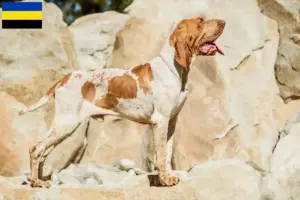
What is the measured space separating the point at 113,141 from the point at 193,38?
229 cm

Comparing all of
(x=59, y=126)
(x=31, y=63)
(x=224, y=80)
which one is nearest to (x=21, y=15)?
(x=31, y=63)

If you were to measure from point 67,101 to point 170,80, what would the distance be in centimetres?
77

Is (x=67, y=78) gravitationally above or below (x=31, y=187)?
above

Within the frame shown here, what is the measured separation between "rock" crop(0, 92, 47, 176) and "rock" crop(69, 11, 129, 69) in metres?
1.96

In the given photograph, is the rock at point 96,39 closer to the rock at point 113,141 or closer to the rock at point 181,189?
the rock at point 113,141

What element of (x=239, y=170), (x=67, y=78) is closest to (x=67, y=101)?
(x=67, y=78)

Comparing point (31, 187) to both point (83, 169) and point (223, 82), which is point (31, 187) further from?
point (223, 82)

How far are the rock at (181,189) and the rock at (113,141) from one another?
1.65 metres

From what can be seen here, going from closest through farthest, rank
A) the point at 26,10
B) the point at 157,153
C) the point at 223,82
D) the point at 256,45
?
1. the point at 157,153
2. the point at 223,82
3. the point at 256,45
4. the point at 26,10

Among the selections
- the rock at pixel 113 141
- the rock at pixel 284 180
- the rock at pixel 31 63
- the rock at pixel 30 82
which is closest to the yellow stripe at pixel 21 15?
the rock at pixel 30 82

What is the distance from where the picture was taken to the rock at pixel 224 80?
17.4 ft

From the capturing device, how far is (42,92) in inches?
229

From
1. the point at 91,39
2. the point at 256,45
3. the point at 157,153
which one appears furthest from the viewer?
the point at 91,39

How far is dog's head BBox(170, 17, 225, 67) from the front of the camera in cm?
377
